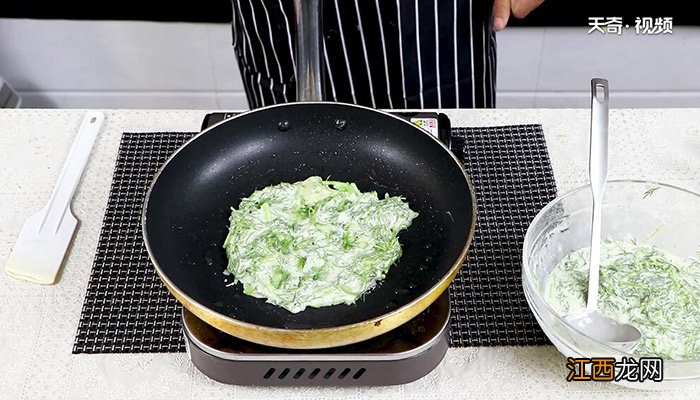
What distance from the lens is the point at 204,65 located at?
9.04 feet

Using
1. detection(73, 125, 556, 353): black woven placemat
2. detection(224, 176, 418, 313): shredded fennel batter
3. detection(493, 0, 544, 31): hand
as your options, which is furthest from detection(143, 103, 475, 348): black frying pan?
detection(493, 0, 544, 31): hand

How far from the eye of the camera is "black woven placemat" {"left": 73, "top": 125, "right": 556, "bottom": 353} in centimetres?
127

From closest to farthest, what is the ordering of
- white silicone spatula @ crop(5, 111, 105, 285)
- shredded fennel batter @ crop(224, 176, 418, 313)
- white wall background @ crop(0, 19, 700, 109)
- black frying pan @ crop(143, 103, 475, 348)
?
black frying pan @ crop(143, 103, 475, 348)
shredded fennel batter @ crop(224, 176, 418, 313)
white silicone spatula @ crop(5, 111, 105, 285)
white wall background @ crop(0, 19, 700, 109)

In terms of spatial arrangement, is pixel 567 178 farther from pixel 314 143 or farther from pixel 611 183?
pixel 314 143

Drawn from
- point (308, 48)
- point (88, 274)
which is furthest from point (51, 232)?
point (308, 48)

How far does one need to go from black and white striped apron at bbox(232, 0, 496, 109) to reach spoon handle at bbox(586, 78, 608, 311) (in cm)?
64

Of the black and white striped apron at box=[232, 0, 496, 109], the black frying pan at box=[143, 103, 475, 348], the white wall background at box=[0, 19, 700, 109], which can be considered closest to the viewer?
the black frying pan at box=[143, 103, 475, 348]

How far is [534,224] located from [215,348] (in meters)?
0.49

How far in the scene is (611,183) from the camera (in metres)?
1.34

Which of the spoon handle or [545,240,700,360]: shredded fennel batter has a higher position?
the spoon handle

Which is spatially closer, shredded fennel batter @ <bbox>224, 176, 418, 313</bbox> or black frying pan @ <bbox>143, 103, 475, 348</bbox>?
black frying pan @ <bbox>143, 103, 475, 348</bbox>

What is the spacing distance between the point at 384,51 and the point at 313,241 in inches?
26.7

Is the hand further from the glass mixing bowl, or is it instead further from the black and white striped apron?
the glass mixing bowl

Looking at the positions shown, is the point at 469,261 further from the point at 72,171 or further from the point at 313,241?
the point at 72,171
